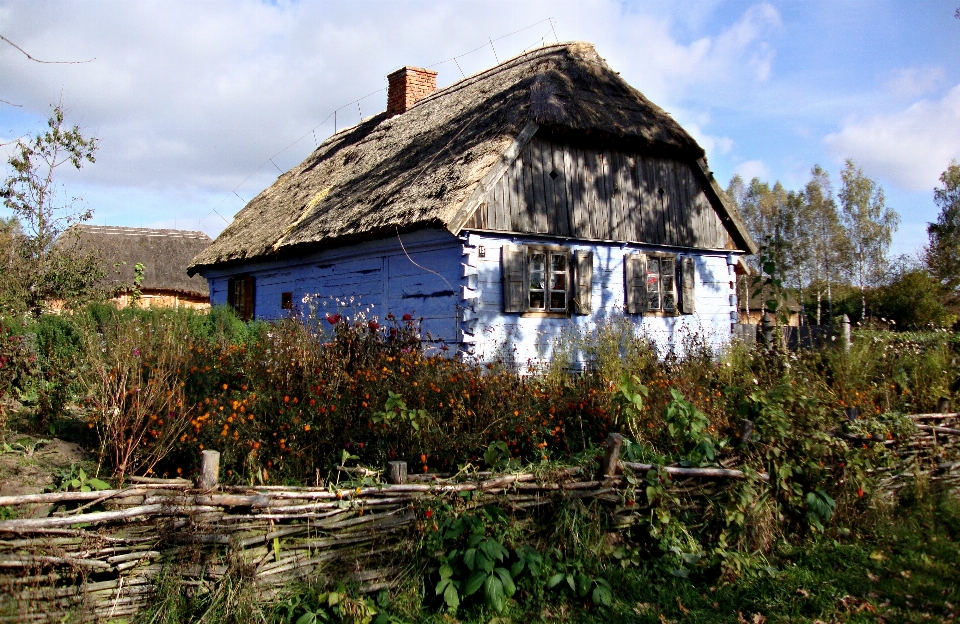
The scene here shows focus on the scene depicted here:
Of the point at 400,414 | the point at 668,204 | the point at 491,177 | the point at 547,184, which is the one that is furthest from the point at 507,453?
the point at 668,204

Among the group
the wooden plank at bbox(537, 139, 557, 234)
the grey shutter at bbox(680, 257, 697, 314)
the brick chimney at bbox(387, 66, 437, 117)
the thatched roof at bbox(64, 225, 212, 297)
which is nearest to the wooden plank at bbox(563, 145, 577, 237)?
the wooden plank at bbox(537, 139, 557, 234)

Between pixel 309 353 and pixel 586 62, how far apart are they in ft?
27.9

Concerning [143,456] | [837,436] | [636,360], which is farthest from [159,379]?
[837,436]

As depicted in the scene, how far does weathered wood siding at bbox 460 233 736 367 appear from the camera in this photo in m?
9.80

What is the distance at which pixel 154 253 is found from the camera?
29.7 m

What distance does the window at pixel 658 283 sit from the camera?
1152cm

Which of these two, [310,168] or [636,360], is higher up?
[310,168]

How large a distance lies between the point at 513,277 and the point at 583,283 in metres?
1.29

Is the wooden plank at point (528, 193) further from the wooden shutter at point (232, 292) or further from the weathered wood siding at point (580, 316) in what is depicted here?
the wooden shutter at point (232, 292)

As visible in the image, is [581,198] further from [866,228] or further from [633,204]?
[866,228]

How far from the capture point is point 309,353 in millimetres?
6129

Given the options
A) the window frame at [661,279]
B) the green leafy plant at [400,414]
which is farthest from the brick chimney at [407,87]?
the green leafy plant at [400,414]

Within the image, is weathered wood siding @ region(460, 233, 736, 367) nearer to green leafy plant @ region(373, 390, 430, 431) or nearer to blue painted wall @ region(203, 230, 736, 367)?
blue painted wall @ region(203, 230, 736, 367)

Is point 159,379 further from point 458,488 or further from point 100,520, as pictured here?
point 458,488
